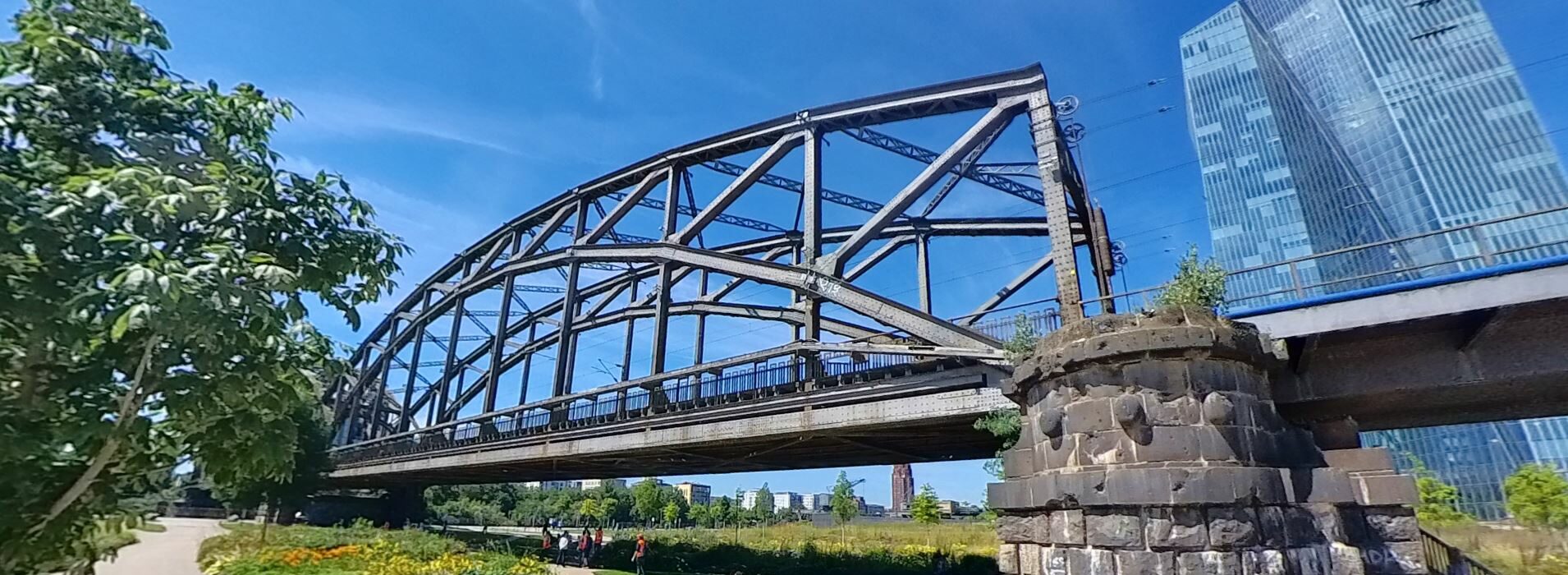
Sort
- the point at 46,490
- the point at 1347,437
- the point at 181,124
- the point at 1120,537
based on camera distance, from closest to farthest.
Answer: the point at 46,490 < the point at 181,124 < the point at 1120,537 < the point at 1347,437

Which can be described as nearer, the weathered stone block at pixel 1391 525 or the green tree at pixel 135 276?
the green tree at pixel 135 276

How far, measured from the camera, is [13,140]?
4.62m

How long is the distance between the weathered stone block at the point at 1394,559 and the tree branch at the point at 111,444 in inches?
455

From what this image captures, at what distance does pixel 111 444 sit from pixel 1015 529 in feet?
27.8

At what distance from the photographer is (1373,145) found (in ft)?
324

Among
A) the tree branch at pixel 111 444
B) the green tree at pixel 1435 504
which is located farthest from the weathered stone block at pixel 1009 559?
the green tree at pixel 1435 504

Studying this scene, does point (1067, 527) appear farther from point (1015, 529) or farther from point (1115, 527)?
point (1015, 529)

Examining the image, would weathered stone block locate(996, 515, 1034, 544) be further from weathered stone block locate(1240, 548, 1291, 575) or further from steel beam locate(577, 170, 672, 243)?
steel beam locate(577, 170, 672, 243)

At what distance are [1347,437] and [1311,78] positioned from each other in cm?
14187

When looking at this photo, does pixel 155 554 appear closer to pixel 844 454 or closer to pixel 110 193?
pixel 844 454

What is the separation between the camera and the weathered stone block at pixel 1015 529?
27.0 feet

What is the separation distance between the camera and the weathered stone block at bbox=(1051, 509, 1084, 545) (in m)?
7.46

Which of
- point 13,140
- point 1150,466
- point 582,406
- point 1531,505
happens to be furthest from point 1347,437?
point 1531,505

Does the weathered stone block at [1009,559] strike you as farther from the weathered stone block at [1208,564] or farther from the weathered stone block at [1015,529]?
the weathered stone block at [1208,564]
